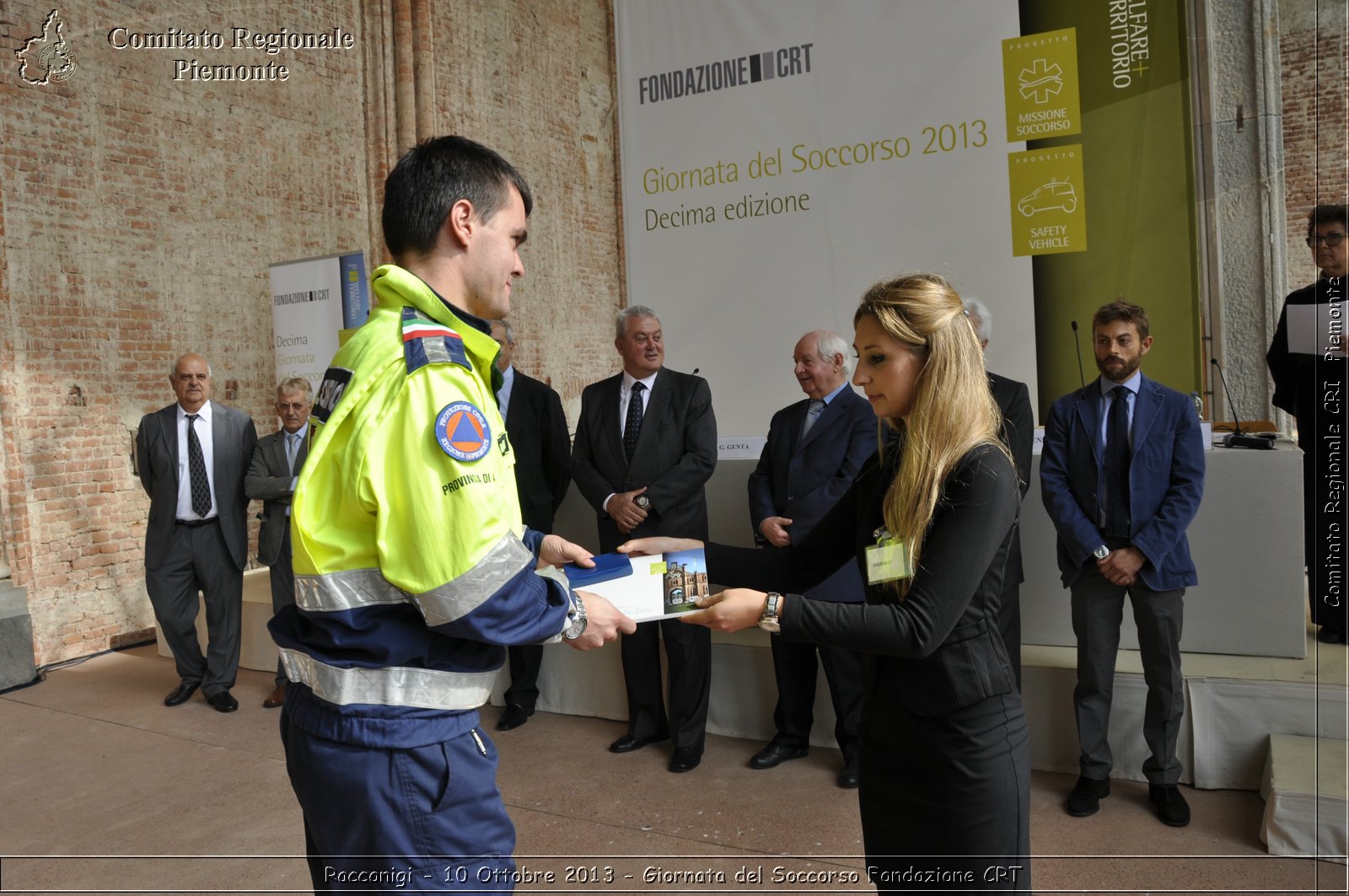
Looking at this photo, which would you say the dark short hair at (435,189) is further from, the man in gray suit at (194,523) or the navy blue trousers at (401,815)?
the man in gray suit at (194,523)

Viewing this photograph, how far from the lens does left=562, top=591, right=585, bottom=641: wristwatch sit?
5.43 feet

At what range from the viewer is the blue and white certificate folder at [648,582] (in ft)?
6.23

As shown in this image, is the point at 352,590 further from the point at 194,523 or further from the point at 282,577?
the point at 194,523

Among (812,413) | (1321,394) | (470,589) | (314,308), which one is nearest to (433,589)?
(470,589)

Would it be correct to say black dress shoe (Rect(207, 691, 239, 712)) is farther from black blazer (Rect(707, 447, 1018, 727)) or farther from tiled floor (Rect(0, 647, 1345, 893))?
black blazer (Rect(707, 447, 1018, 727))

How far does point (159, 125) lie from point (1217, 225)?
785 cm

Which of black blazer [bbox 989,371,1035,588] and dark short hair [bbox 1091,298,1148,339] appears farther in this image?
black blazer [bbox 989,371,1035,588]

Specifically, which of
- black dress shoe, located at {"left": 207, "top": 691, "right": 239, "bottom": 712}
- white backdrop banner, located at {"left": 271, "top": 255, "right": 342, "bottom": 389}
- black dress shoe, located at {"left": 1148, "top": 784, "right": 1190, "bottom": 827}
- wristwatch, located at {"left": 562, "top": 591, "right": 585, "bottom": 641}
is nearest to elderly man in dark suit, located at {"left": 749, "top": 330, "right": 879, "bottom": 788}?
black dress shoe, located at {"left": 1148, "top": 784, "right": 1190, "bottom": 827}

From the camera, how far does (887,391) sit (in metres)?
1.82

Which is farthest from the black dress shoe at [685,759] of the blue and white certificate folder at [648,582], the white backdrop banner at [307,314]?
the white backdrop banner at [307,314]

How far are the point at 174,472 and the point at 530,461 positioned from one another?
84.3 inches

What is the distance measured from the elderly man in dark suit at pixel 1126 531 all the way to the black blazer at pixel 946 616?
1.93 metres

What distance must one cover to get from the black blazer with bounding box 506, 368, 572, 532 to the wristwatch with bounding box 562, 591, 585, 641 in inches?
122

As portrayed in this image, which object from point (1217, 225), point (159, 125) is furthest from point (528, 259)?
point (1217, 225)
